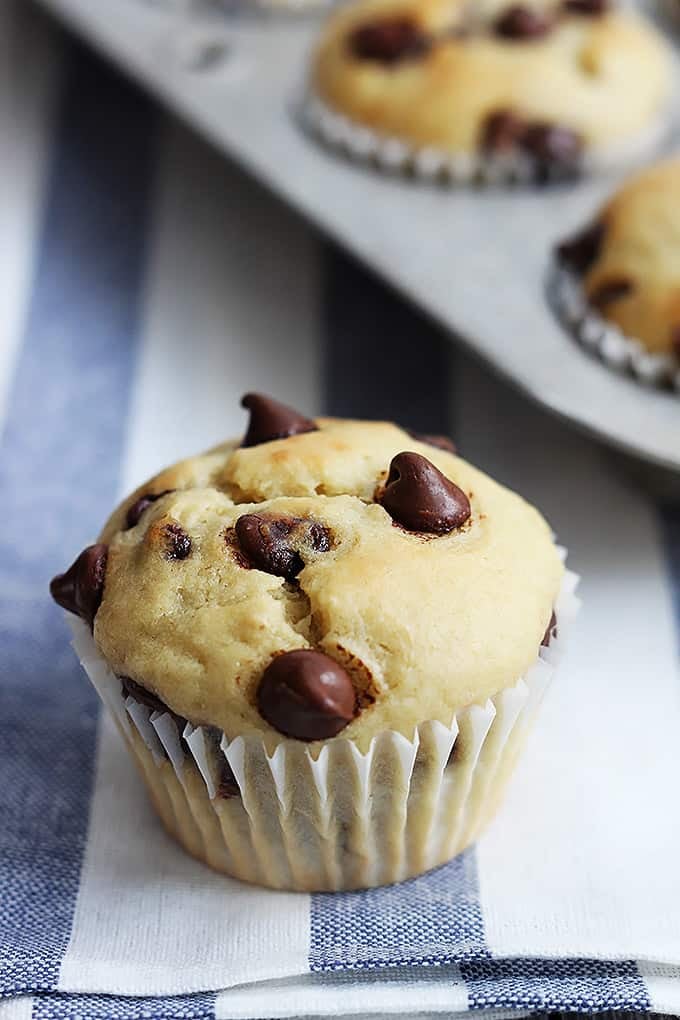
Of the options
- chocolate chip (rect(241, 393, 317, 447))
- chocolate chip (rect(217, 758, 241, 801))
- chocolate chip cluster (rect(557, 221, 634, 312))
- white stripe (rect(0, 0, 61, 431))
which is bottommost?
white stripe (rect(0, 0, 61, 431))

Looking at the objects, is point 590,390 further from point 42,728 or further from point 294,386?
point 42,728

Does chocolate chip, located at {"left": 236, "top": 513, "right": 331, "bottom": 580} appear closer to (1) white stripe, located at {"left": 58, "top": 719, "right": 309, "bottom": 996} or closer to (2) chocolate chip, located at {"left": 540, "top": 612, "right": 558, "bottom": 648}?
(2) chocolate chip, located at {"left": 540, "top": 612, "right": 558, "bottom": 648}

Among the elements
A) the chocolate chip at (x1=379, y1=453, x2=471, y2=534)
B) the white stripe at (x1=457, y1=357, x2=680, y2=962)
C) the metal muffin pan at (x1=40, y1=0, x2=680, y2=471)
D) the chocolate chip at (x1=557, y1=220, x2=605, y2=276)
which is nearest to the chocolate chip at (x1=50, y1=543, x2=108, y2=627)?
the chocolate chip at (x1=379, y1=453, x2=471, y2=534)

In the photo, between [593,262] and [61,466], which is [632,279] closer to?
[593,262]

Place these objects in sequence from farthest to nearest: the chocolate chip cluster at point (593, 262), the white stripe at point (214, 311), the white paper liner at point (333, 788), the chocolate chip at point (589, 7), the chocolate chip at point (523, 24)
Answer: the chocolate chip at point (589, 7)
the chocolate chip at point (523, 24)
the white stripe at point (214, 311)
the chocolate chip cluster at point (593, 262)
the white paper liner at point (333, 788)

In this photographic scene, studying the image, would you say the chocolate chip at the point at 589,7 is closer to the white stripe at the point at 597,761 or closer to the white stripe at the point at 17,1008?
the white stripe at the point at 597,761

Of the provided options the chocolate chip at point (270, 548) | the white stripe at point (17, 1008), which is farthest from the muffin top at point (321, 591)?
the white stripe at point (17, 1008)

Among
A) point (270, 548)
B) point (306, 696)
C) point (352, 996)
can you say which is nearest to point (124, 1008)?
point (352, 996)
